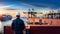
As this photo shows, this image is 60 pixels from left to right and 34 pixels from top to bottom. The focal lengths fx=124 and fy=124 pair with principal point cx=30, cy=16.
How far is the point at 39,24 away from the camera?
2.73 meters

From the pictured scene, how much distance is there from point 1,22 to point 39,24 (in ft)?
2.76

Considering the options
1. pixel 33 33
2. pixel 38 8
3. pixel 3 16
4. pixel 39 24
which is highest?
pixel 38 8

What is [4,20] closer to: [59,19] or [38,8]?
[38,8]

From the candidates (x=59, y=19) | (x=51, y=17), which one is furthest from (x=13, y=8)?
(x=59, y=19)

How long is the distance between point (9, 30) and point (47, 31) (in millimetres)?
831

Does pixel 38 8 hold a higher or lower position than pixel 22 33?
higher

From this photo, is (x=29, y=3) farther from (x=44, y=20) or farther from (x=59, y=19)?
(x=59, y=19)

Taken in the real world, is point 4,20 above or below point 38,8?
below

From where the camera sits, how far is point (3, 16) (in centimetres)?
275

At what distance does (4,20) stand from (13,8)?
0.33 meters

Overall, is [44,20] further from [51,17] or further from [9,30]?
[9,30]

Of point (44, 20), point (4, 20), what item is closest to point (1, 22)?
point (4, 20)

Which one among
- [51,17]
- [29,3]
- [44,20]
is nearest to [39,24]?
[44,20]

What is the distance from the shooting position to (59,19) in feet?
9.10
